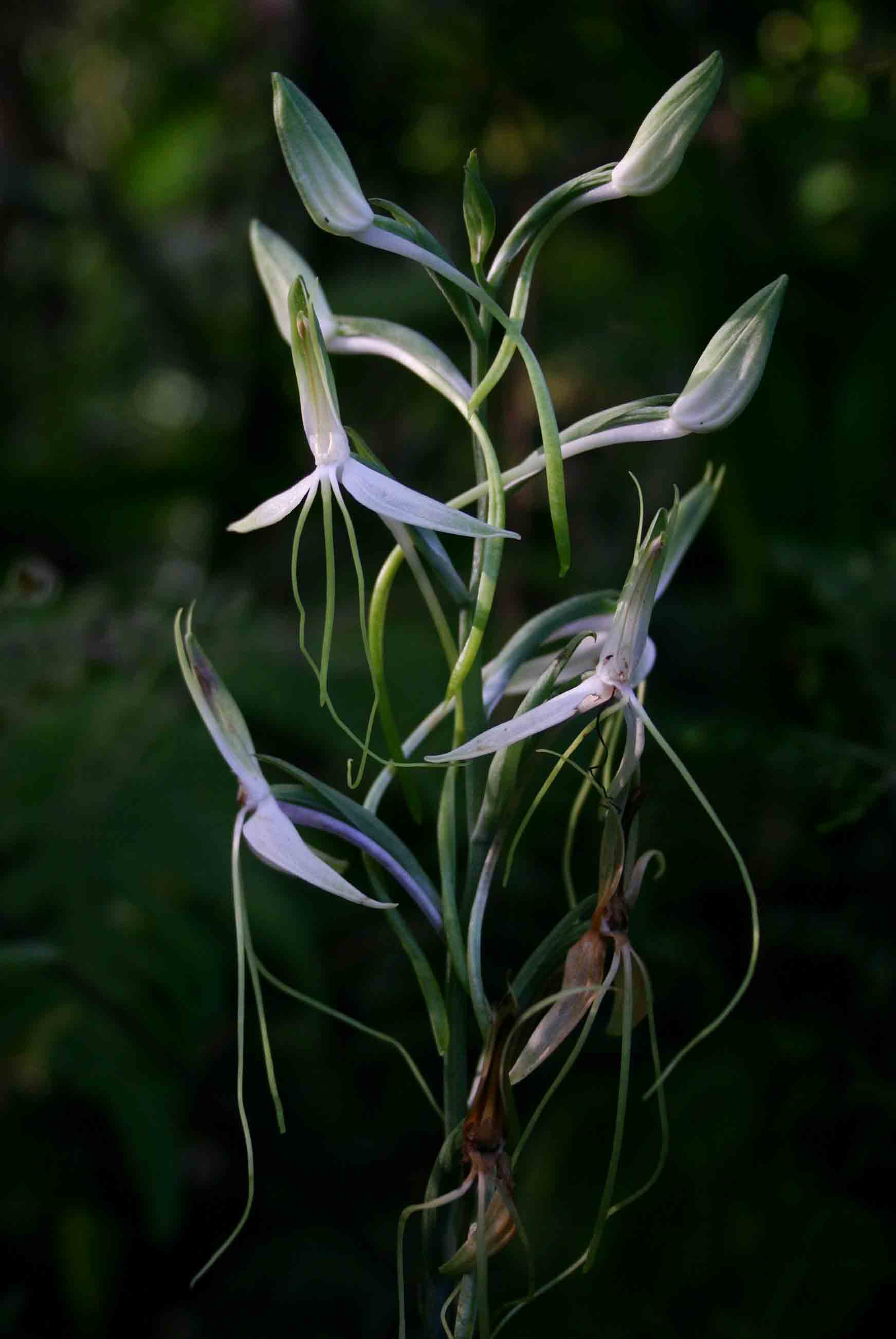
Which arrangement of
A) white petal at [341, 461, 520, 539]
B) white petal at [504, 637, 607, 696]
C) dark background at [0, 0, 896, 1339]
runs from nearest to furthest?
white petal at [341, 461, 520, 539]
white petal at [504, 637, 607, 696]
dark background at [0, 0, 896, 1339]

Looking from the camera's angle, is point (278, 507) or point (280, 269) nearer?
point (278, 507)

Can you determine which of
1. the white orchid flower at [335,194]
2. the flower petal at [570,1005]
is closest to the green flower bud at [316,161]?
the white orchid flower at [335,194]

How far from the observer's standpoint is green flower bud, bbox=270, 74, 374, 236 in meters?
0.60

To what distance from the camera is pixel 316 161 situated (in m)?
0.60

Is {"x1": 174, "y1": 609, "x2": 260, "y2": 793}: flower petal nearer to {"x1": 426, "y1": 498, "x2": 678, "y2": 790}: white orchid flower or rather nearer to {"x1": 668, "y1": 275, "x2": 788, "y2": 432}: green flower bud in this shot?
{"x1": 426, "y1": 498, "x2": 678, "y2": 790}: white orchid flower

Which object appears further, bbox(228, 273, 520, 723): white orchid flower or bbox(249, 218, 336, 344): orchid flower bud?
bbox(249, 218, 336, 344): orchid flower bud

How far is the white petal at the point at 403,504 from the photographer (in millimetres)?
542

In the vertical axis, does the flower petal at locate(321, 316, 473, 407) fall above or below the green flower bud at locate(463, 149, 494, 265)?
below

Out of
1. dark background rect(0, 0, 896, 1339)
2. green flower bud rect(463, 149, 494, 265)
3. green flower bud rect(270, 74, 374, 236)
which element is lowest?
dark background rect(0, 0, 896, 1339)

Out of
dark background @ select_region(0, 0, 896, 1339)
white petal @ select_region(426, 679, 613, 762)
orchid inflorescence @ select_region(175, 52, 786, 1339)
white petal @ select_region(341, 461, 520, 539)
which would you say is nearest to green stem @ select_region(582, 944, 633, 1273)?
orchid inflorescence @ select_region(175, 52, 786, 1339)

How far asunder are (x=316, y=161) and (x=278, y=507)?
0.18 meters

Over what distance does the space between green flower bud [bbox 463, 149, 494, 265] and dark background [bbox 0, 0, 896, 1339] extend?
0.41 metres

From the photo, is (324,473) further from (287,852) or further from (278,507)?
(287,852)

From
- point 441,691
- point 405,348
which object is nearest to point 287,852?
point 405,348
